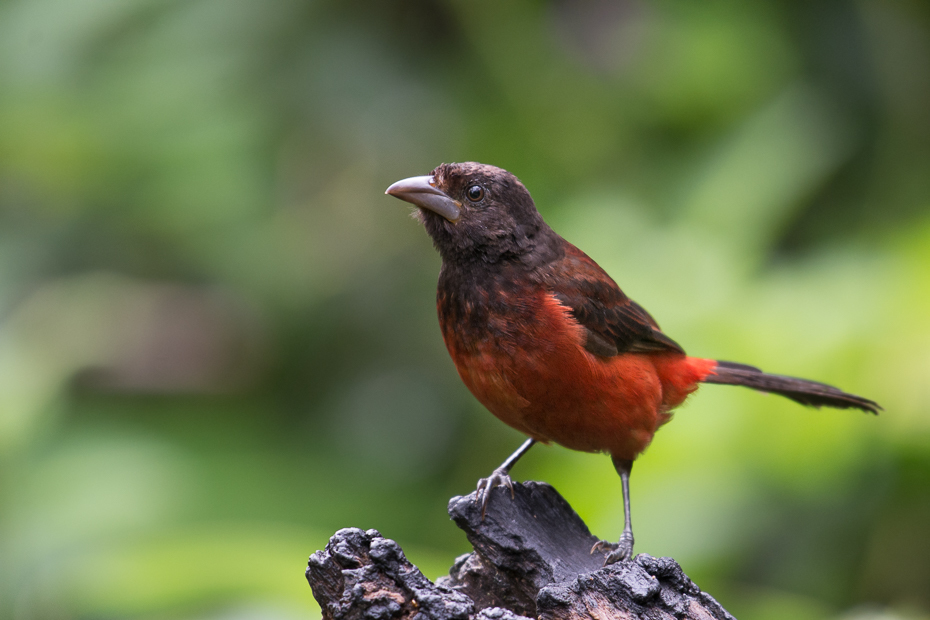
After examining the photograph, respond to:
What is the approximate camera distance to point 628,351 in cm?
400

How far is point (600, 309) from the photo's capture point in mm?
3898

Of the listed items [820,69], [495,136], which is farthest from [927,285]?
[495,136]

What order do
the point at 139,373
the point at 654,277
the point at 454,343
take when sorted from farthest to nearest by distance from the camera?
the point at 139,373 → the point at 654,277 → the point at 454,343

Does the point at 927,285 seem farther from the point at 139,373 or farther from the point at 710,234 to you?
the point at 139,373

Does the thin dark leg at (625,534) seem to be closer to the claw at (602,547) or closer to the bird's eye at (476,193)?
the claw at (602,547)

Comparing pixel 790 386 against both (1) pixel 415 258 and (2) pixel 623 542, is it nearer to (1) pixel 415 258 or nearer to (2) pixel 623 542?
(2) pixel 623 542

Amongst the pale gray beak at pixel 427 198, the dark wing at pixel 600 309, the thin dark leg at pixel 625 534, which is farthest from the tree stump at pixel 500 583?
the pale gray beak at pixel 427 198

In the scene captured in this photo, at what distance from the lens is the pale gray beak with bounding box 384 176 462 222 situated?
12.3 feet

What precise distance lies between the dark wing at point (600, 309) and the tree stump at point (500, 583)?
3.22ft

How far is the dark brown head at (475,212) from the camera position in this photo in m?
3.75

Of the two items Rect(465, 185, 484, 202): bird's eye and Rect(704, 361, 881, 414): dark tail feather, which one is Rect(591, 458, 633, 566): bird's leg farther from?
Rect(465, 185, 484, 202): bird's eye

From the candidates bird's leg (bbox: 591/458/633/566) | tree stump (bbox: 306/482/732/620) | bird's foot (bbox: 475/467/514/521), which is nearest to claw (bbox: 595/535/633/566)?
bird's leg (bbox: 591/458/633/566)

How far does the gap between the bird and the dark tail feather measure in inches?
22.4

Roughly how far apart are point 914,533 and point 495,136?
11.5 feet
